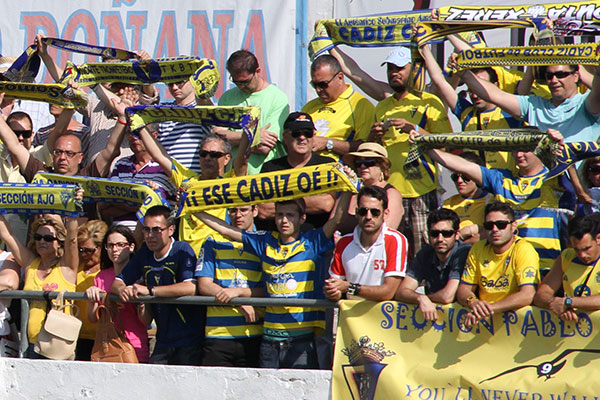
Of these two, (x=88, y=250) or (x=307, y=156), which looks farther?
(x=307, y=156)

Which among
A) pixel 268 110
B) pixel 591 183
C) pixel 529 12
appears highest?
pixel 529 12

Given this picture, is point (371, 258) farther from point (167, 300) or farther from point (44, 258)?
point (44, 258)

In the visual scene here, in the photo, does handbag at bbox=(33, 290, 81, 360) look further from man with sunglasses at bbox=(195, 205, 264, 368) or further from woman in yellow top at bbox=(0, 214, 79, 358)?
man with sunglasses at bbox=(195, 205, 264, 368)

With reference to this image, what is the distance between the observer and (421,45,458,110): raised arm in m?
8.55

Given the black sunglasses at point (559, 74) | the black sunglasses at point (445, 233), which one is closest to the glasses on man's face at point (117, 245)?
the black sunglasses at point (445, 233)

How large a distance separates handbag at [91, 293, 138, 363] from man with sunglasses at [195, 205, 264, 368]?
62 centimetres

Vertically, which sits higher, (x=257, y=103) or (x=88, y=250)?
(x=257, y=103)

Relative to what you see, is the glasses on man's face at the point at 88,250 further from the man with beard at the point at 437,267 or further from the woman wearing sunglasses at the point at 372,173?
the man with beard at the point at 437,267

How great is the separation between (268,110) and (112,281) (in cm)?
218

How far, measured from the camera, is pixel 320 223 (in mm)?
8367

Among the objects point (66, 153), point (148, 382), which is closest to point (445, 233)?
point (148, 382)

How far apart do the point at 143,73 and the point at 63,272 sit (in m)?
1.98

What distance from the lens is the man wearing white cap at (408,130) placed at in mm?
8500

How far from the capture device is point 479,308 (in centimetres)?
685
